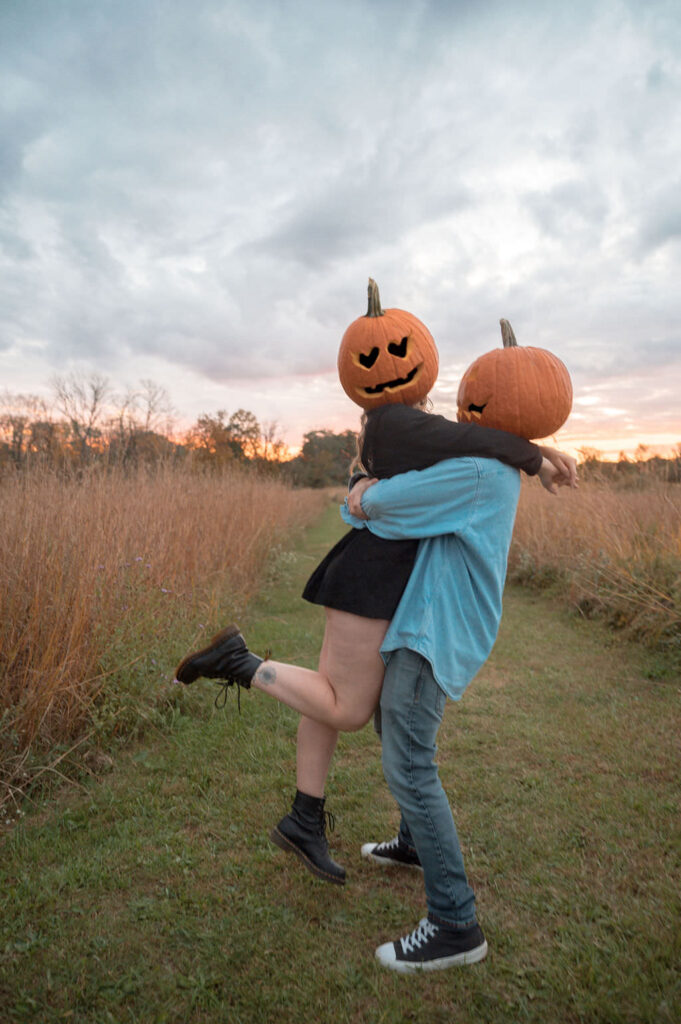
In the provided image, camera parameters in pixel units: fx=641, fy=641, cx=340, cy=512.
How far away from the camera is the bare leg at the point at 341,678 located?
204 cm

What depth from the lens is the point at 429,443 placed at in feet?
6.37

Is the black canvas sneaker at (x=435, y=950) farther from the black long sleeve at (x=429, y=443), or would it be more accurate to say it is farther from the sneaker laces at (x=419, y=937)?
the black long sleeve at (x=429, y=443)

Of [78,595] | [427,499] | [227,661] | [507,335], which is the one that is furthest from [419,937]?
[78,595]

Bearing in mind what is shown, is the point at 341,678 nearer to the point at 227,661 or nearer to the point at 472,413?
the point at 227,661

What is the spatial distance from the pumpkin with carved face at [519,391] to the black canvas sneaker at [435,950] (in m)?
1.60

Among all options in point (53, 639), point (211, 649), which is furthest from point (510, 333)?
point (53, 639)

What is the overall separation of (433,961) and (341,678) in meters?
0.91

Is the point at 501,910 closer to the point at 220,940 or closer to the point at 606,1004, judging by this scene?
the point at 606,1004

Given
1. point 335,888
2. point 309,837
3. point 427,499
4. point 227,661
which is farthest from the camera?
point 335,888

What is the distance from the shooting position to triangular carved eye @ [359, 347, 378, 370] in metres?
2.12

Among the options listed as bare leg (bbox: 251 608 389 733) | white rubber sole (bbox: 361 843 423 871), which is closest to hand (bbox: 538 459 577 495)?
bare leg (bbox: 251 608 389 733)

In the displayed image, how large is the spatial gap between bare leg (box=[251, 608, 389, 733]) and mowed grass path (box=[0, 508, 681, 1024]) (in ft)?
2.53

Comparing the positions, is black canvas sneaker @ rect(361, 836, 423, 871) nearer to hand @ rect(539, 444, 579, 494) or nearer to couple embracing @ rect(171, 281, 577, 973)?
couple embracing @ rect(171, 281, 577, 973)

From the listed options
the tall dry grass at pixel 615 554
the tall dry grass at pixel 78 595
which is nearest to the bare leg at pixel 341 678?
the tall dry grass at pixel 78 595
